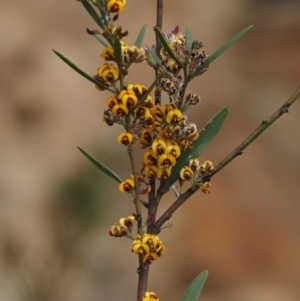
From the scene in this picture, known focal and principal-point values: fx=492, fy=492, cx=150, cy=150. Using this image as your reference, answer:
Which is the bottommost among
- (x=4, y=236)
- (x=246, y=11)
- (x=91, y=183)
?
(x=4, y=236)

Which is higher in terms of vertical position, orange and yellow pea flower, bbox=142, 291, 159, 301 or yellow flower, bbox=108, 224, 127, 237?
yellow flower, bbox=108, 224, 127, 237

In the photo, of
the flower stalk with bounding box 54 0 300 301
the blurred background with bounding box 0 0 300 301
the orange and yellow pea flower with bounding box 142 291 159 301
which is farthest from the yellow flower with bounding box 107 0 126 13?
the blurred background with bounding box 0 0 300 301

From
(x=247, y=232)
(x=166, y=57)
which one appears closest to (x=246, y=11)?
(x=247, y=232)

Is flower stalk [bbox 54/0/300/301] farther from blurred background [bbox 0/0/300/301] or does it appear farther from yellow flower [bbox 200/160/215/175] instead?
blurred background [bbox 0/0/300/301]

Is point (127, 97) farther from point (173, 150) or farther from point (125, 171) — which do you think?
point (125, 171)

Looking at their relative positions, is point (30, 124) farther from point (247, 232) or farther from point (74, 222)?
point (247, 232)

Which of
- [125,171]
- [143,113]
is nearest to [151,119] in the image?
[143,113]

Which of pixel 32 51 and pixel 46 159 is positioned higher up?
pixel 32 51
